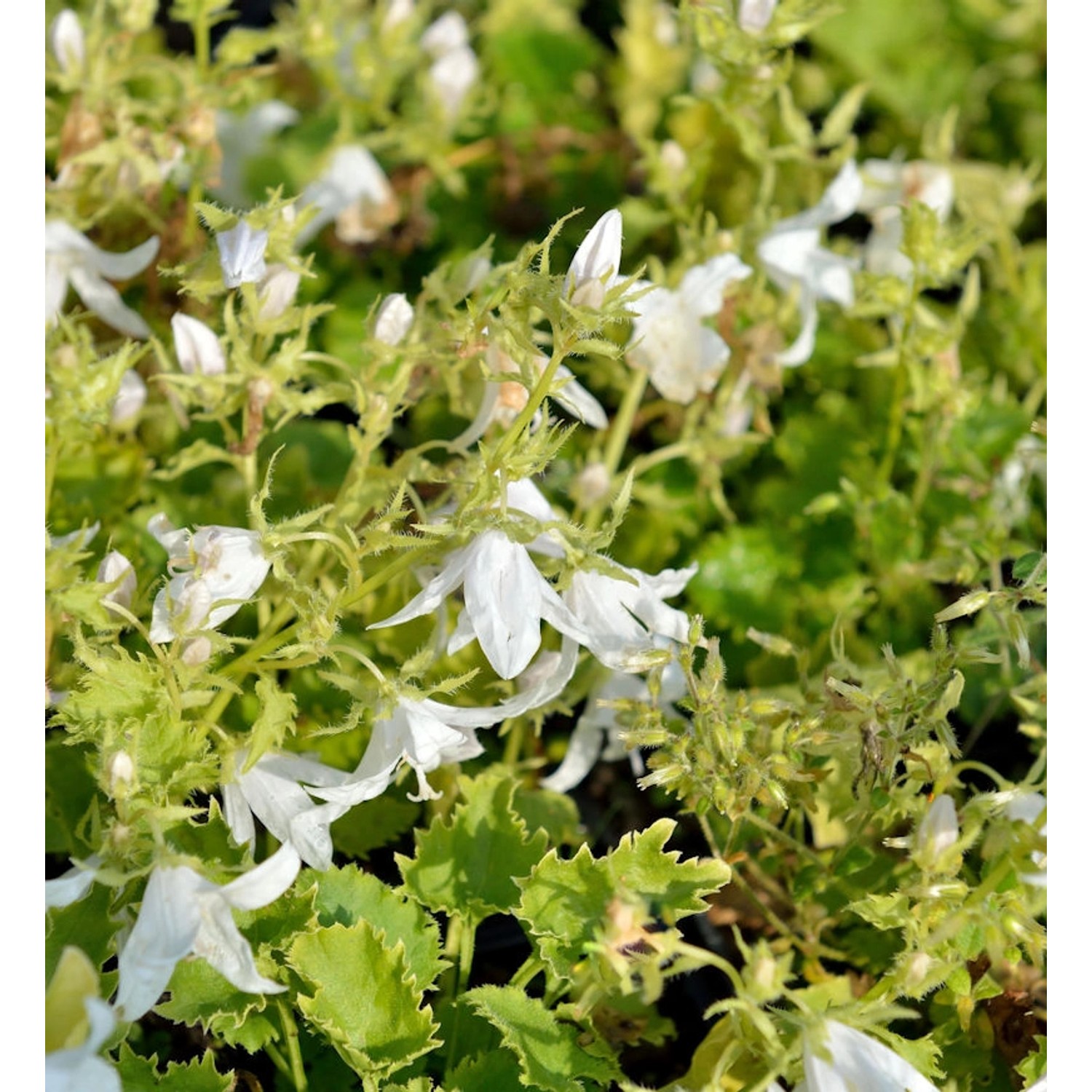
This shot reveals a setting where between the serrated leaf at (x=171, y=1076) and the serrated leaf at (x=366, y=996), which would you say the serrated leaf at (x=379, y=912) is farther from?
the serrated leaf at (x=171, y=1076)

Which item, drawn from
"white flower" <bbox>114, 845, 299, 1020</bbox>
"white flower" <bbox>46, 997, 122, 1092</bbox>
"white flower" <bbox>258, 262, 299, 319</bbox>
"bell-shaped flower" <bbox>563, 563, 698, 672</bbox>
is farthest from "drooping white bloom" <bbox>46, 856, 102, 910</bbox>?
"white flower" <bbox>258, 262, 299, 319</bbox>

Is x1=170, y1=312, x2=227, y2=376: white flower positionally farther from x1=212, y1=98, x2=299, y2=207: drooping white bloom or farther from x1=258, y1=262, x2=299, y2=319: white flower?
x1=212, y1=98, x2=299, y2=207: drooping white bloom

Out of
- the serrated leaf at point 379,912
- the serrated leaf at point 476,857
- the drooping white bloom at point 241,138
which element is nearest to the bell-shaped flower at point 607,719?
the serrated leaf at point 476,857

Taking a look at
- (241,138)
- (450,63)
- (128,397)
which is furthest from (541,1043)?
(241,138)

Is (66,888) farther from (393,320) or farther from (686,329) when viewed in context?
(686,329)

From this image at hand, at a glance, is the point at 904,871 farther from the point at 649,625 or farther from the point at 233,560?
the point at 233,560
